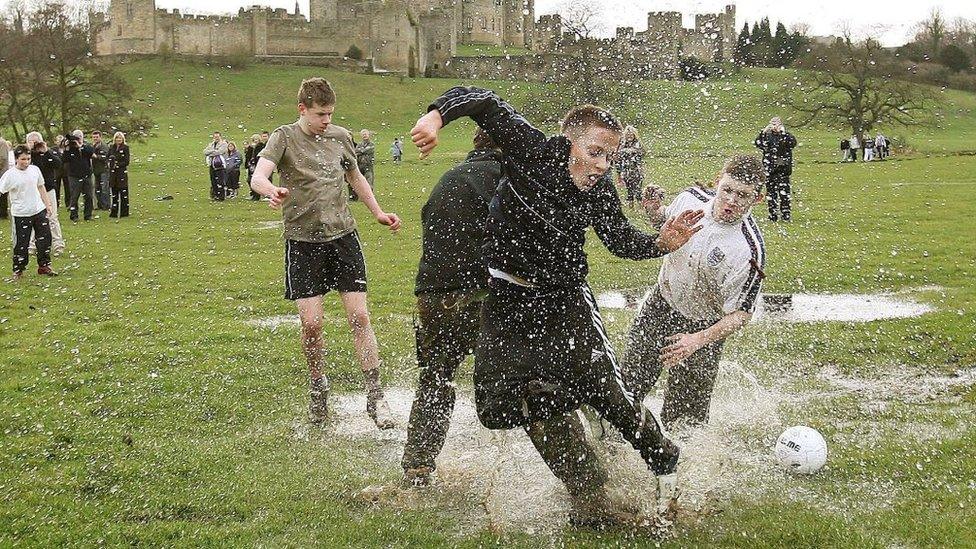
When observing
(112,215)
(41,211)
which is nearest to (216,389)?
(41,211)

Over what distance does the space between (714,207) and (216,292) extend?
8764 millimetres

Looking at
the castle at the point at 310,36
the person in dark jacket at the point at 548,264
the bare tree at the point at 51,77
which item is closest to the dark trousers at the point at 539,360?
the person in dark jacket at the point at 548,264

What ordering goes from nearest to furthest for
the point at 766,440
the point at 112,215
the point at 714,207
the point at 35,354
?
the point at 714,207
the point at 766,440
the point at 35,354
the point at 112,215

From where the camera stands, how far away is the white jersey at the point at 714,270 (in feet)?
18.3

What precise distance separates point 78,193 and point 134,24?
86.8 meters

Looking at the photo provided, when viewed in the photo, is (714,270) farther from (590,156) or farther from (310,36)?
(310,36)

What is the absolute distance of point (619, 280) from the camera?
42.7 feet

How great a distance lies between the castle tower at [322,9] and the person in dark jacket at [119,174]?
85.3 m

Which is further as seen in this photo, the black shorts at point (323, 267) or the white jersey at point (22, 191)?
the white jersey at point (22, 191)

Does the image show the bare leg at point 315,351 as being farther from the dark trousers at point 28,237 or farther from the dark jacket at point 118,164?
the dark jacket at point 118,164

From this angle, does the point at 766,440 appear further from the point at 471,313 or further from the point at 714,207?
the point at 471,313

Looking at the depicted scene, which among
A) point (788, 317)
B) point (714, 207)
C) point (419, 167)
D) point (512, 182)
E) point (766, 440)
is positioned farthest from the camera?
point (419, 167)

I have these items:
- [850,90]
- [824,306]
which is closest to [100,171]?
[824,306]

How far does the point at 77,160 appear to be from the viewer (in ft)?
73.9
